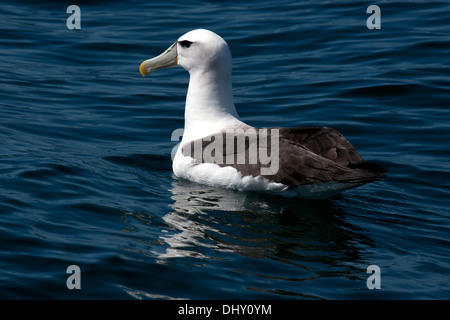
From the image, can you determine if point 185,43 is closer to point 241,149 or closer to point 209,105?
point 209,105

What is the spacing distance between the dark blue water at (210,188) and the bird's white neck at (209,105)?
69 cm

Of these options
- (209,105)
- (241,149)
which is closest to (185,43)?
(209,105)

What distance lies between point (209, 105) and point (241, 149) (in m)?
0.97

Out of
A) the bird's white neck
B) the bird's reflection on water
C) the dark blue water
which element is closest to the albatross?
the bird's white neck

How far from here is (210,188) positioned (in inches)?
321

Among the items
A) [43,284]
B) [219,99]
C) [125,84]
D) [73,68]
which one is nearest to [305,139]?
[219,99]

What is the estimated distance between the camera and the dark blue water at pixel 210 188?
622cm

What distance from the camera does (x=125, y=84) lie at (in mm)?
12609

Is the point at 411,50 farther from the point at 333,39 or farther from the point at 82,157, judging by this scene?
the point at 82,157

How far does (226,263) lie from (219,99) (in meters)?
2.78

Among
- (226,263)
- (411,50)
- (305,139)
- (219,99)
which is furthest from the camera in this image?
(411,50)

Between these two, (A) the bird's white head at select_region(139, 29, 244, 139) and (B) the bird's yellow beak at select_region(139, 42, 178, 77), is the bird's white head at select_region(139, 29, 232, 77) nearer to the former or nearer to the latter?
(A) the bird's white head at select_region(139, 29, 244, 139)

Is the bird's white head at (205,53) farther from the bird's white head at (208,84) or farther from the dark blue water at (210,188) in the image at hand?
the dark blue water at (210,188)

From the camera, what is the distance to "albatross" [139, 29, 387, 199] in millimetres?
7492
